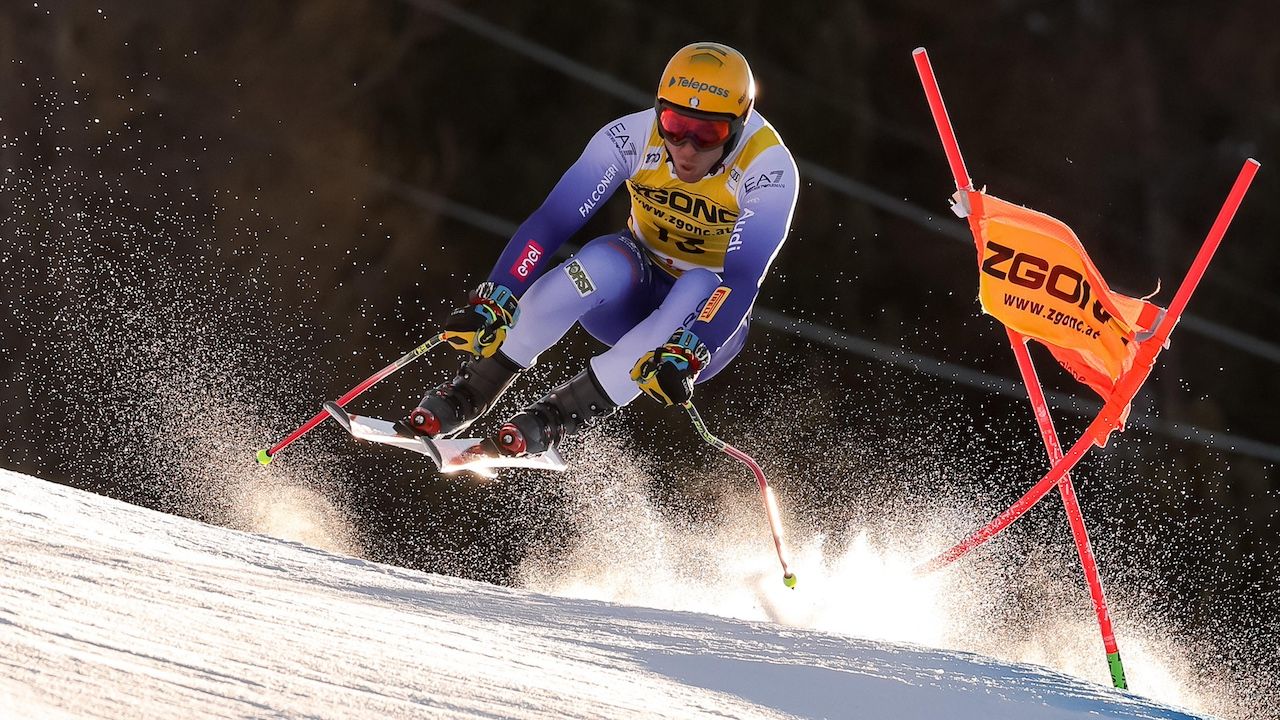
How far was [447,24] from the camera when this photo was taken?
8734mm

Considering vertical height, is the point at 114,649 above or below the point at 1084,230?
below

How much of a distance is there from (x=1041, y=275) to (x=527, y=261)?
5.80ft

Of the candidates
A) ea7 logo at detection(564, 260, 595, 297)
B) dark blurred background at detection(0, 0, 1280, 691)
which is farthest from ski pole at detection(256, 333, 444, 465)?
dark blurred background at detection(0, 0, 1280, 691)

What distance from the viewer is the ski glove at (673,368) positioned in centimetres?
406

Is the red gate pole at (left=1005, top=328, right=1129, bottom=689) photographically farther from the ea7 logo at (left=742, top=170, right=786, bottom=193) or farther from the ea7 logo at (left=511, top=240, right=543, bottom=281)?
the ea7 logo at (left=511, top=240, right=543, bottom=281)

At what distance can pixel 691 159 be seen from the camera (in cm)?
429

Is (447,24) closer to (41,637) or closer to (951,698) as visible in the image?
(951,698)

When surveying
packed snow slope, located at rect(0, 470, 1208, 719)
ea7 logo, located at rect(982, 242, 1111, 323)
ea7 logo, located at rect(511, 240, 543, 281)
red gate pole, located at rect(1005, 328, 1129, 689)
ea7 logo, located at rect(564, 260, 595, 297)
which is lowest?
packed snow slope, located at rect(0, 470, 1208, 719)

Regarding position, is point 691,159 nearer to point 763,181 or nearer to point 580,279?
point 763,181

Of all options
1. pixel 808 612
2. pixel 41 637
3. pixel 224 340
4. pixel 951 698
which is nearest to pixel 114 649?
pixel 41 637

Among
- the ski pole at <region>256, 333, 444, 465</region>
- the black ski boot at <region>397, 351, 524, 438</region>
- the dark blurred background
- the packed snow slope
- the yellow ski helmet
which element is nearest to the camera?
the packed snow slope

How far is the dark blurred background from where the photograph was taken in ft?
27.1

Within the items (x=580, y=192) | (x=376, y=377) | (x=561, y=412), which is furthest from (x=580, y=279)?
(x=376, y=377)

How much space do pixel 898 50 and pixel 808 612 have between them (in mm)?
4774
